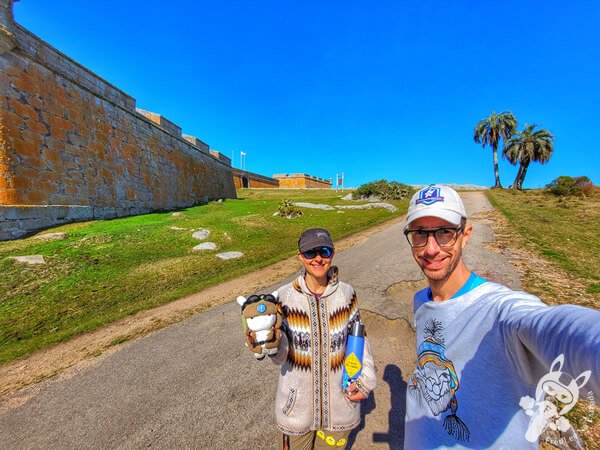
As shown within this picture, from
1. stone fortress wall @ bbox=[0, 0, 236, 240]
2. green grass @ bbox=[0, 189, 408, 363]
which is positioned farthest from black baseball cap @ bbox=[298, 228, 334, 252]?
stone fortress wall @ bbox=[0, 0, 236, 240]

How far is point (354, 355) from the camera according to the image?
179 centimetres

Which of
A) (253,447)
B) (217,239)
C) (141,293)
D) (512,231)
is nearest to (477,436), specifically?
(253,447)

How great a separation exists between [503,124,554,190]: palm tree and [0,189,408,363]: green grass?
37.2m

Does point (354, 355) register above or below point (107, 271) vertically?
above

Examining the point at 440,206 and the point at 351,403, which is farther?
the point at 351,403

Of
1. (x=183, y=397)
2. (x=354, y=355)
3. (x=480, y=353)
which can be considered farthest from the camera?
(x=183, y=397)

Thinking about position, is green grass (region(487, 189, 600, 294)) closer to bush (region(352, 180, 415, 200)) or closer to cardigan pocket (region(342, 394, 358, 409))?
cardigan pocket (region(342, 394, 358, 409))

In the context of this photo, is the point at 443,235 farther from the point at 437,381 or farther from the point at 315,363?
the point at 315,363

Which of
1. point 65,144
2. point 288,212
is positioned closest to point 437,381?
point 288,212

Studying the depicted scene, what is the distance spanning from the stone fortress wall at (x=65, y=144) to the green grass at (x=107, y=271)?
1.26 meters

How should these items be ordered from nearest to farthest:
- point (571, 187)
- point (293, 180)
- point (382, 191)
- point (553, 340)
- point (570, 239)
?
point (553, 340)
point (570, 239)
point (571, 187)
point (382, 191)
point (293, 180)

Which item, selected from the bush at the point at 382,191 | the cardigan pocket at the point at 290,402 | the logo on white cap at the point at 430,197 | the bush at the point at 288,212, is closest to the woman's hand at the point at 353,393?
the cardigan pocket at the point at 290,402

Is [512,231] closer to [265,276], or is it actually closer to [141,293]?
[265,276]

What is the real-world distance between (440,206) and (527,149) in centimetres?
4572
